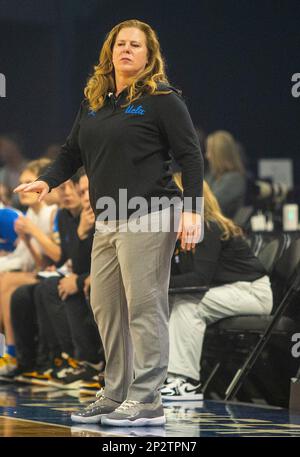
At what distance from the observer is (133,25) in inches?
163

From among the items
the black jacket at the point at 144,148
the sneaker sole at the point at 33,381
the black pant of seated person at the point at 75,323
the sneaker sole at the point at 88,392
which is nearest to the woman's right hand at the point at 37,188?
the black jacket at the point at 144,148

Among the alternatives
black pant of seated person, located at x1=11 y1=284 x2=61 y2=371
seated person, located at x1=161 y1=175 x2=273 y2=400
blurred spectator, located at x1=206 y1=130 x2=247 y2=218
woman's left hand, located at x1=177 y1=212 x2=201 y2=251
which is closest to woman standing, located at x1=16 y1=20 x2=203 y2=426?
woman's left hand, located at x1=177 y1=212 x2=201 y2=251

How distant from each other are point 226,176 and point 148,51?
13.3ft

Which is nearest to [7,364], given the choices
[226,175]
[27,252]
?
[27,252]

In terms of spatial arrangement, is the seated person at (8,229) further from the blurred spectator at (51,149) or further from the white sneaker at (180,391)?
the blurred spectator at (51,149)

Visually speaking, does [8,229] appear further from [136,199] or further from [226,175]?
[136,199]

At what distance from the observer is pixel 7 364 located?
6492mm

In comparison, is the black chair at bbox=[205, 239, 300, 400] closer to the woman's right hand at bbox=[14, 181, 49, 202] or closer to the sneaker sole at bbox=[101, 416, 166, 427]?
the sneaker sole at bbox=[101, 416, 166, 427]

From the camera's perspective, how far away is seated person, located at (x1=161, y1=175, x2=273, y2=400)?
546 cm

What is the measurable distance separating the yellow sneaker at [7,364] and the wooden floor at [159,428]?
0.74 metres

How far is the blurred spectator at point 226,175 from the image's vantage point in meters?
8.15

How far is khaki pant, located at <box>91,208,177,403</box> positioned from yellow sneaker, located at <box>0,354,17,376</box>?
2417mm
